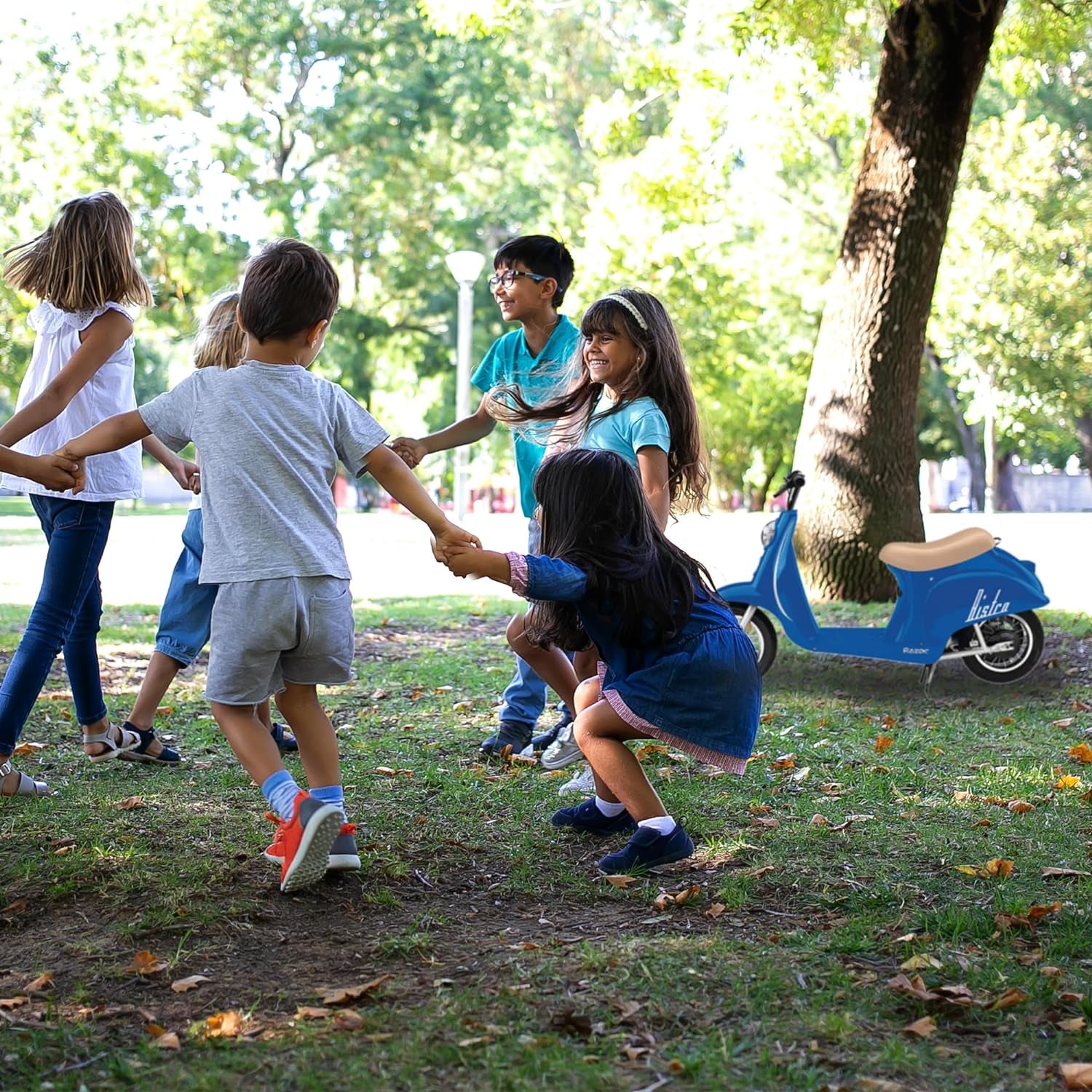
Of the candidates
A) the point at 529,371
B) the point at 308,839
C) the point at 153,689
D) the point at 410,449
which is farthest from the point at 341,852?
the point at 529,371

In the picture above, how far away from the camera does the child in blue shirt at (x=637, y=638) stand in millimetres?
3727

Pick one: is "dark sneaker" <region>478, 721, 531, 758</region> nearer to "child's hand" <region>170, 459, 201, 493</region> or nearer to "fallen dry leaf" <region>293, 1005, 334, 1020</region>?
"child's hand" <region>170, 459, 201, 493</region>

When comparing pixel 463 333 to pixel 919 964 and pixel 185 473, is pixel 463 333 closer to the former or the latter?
pixel 185 473

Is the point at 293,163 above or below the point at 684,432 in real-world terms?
above

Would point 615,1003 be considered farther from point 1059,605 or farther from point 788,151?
point 788,151

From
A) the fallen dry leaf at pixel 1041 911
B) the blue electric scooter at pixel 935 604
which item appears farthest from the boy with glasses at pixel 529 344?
the fallen dry leaf at pixel 1041 911

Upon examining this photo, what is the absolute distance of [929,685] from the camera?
23.6 feet

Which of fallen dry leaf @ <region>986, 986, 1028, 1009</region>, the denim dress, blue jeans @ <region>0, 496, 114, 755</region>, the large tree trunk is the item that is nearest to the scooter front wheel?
the large tree trunk

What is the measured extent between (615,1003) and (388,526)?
22594mm

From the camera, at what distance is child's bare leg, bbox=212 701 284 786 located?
362 cm

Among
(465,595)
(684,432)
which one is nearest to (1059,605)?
(465,595)

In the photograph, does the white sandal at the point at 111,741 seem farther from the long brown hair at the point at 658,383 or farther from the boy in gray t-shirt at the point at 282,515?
the long brown hair at the point at 658,383

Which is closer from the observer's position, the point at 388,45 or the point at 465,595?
the point at 465,595

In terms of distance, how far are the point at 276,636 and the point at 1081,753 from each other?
11.5ft
